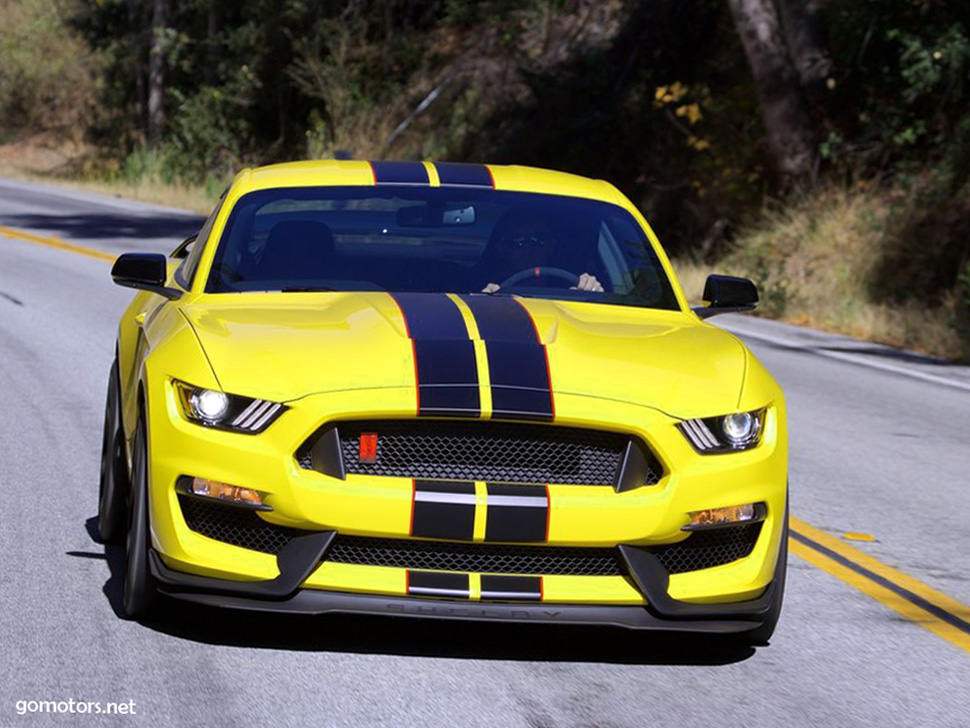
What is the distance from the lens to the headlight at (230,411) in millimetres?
5297

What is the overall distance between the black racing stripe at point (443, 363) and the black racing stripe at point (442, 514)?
0.74 feet

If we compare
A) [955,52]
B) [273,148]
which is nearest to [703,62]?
[955,52]

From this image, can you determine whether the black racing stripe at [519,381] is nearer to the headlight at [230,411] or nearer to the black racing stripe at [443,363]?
the black racing stripe at [443,363]

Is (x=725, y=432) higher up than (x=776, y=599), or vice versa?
(x=725, y=432)

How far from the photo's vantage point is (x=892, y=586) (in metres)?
6.94

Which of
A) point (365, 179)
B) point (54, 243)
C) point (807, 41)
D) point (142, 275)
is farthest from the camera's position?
point (807, 41)

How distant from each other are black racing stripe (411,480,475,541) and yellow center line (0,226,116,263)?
15.8 meters

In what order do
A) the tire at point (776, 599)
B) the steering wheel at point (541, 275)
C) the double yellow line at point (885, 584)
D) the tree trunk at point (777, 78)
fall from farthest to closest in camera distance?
the tree trunk at point (777, 78) < the steering wheel at point (541, 275) < the double yellow line at point (885, 584) < the tire at point (776, 599)

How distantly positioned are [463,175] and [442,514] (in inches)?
95.8

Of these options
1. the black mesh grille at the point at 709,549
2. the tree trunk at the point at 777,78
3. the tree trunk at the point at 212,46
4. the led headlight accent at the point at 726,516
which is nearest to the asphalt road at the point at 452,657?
the black mesh grille at the point at 709,549

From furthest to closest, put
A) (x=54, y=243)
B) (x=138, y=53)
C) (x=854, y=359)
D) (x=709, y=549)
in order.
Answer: (x=138, y=53) < (x=54, y=243) < (x=854, y=359) < (x=709, y=549)

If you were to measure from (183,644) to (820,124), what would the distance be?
19850mm

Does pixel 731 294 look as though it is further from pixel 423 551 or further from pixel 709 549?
pixel 423 551

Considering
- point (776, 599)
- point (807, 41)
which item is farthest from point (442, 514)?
point (807, 41)
